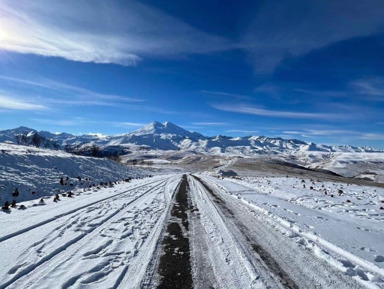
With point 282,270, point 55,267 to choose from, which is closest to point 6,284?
point 55,267

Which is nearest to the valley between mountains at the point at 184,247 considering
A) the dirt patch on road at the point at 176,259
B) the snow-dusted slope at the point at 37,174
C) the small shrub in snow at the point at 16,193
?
the dirt patch on road at the point at 176,259

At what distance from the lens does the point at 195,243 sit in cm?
654

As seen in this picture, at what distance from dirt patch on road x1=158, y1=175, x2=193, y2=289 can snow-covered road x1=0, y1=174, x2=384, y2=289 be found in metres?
0.02

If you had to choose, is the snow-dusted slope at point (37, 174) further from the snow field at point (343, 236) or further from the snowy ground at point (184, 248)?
the snow field at point (343, 236)

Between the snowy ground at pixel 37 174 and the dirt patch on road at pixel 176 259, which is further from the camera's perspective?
the snowy ground at pixel 37 174

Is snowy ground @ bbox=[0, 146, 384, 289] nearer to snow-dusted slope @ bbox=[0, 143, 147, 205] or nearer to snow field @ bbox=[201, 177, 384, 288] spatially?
snow field @ bbox=[201, 177, 384, 288]

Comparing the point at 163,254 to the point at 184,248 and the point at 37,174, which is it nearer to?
the point at 184,248

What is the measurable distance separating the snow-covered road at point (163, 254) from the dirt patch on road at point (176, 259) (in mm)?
18

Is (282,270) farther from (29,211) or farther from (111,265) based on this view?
(29,211)

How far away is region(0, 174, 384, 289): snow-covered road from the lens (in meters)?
4.54

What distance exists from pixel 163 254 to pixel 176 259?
401 mm

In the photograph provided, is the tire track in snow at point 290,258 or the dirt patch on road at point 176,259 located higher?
the tire track in snow at point 290,258

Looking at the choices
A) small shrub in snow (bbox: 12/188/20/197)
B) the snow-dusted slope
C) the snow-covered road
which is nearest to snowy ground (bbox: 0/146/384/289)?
the snow-covered road

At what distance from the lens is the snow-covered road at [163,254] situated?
454 cm
